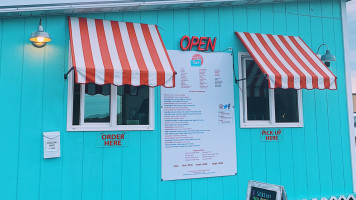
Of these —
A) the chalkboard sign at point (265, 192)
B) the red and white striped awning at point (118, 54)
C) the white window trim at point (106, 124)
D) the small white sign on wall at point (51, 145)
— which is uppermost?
the red and white striped awning at point (118, 54)

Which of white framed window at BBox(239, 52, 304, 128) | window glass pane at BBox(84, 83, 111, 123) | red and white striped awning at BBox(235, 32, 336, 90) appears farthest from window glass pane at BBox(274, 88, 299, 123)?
window glass pane at BBox(84, 83, 111, 123)

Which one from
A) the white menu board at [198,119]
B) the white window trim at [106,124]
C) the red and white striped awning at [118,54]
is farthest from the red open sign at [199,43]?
the white window trim at [106,124]

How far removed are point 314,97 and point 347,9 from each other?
214 centimetres

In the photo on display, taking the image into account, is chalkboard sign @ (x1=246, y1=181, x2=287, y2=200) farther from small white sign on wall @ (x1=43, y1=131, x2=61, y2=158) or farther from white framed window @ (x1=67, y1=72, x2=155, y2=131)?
small white sign on wall @ (x1=43, y1=131, x2=61, y2=158)

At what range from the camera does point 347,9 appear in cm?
706

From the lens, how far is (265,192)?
4.18 m

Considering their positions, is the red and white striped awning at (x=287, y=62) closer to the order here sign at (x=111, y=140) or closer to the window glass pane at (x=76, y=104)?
the order here sign at (x=111, y=140)

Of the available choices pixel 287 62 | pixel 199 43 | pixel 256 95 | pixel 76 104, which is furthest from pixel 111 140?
pixel 287 62

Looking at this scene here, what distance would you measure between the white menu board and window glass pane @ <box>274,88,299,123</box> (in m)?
0.96

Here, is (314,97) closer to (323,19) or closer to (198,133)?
(323,19)

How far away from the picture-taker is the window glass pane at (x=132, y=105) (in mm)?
5402

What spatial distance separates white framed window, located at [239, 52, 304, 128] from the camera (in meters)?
6.09

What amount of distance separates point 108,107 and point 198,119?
4.96 ft

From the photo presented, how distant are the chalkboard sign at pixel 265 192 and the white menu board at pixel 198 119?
1.39 metres
